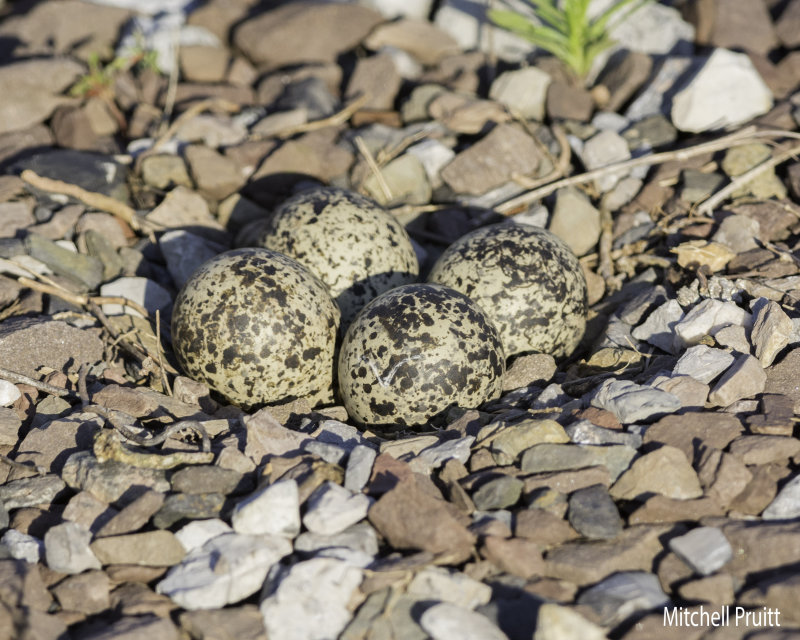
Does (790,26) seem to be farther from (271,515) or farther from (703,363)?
(271,515)

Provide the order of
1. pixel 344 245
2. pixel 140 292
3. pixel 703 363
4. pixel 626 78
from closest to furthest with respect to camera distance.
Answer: pixel 703 363 → pixel 344 245 → pixel 140 292 → pixel 626 78

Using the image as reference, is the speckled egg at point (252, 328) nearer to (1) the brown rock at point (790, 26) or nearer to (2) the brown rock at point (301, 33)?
→ (2) the brown rock at point (301, 33)

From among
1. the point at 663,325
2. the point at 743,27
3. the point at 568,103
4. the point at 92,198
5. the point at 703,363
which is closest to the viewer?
the point at 703,363

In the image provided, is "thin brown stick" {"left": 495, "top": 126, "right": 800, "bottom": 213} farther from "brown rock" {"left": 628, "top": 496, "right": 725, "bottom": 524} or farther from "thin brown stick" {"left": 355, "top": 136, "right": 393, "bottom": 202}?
"brown rock" {"left": 628, "top": 496, "right": 725, "bottom": 524}

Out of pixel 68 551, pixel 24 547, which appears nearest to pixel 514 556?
pixel 68 551

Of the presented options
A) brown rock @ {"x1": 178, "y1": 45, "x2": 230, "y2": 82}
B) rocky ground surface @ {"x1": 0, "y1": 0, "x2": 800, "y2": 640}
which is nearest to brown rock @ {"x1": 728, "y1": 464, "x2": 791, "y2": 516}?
rocky ground surface @ {"x1": 0, "y1": 0, "x2": 800, "y2": 640}

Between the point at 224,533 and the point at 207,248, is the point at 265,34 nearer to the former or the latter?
the point at 207,248
